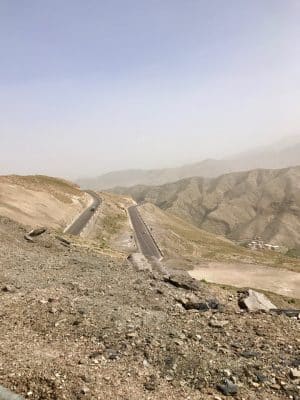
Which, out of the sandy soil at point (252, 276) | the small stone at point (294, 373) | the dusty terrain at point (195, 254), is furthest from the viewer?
the dusty terrain at point (195, 254)

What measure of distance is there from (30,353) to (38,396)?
2601 mm

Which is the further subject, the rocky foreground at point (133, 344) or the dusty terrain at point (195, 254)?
the dusty terrain at point (195, 254)

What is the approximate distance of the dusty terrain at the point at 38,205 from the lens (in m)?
64.4

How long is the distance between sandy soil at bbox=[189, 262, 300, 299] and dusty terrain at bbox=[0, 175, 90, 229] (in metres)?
27.9

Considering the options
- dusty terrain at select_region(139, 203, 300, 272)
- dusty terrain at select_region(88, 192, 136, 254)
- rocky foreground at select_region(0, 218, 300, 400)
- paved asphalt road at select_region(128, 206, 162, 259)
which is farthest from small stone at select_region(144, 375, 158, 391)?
dusty terrain at select_region(139, 203, 300, 272)

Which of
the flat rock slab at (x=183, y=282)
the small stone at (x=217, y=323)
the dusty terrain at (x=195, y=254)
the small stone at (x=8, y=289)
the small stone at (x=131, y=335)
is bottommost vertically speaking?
the dusty terrain at (x=195, y=254)

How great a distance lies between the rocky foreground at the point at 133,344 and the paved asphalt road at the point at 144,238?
3314 cm

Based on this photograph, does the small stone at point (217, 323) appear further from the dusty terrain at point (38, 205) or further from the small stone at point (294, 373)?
the dusty terrain at point (38, 205)

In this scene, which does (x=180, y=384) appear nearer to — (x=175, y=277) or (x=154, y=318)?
(x=154, y=318)

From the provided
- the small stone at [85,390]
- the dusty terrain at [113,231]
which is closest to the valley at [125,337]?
the small stone at [85,390]

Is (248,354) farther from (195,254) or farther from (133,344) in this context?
(195,254)

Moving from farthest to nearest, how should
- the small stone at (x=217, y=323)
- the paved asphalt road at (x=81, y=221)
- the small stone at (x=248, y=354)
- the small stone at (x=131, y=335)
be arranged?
1. the paved asphalt road at (x=81, y=221)
2. the small stone at (x=217, y=323)
3. the small stone at (x=131, y=335)
4. the small stone at (x=248, y=354)

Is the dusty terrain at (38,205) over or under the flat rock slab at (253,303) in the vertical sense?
over

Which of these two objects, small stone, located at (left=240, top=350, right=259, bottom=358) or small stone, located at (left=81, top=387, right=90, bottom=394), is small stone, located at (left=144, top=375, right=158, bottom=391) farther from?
small stone, located at (left=240, top=350, right=259, bottom=358)
